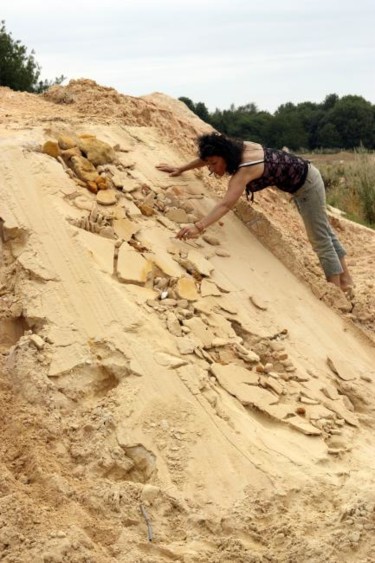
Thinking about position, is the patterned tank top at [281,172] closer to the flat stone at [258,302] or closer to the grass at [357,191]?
the flat stone at [258,302]

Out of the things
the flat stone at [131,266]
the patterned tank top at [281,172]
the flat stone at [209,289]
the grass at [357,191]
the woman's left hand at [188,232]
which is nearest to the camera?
the flat stone at [131,266]

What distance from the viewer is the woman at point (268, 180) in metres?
6.05

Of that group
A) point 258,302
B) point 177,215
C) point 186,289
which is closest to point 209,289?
point 186,289

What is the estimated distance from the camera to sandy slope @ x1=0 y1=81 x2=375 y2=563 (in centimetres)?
422

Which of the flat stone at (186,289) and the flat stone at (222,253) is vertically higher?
the flat stone at (222,253)

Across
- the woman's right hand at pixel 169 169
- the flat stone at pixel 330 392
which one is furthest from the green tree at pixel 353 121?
the flat stone at pixel 330 392

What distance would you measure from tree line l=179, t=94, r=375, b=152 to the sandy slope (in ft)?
67.5

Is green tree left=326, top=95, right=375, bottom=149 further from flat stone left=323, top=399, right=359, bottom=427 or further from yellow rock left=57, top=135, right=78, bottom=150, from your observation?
flat stone left=323, top=399, right=359, bottom=427

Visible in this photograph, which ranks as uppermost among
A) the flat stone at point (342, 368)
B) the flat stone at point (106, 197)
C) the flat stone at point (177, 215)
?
the flat stone at point (106, 197)

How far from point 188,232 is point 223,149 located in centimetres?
58

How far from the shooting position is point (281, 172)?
6.49 meters

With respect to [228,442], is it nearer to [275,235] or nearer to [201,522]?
[201,522]

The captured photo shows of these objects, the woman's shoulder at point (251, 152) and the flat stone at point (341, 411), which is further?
the woman's shoulder at point (251, 152)

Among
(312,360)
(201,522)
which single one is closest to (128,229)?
(312,360)
